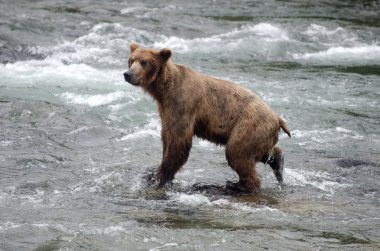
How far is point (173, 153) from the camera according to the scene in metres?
6.94

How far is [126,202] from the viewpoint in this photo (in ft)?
22.1

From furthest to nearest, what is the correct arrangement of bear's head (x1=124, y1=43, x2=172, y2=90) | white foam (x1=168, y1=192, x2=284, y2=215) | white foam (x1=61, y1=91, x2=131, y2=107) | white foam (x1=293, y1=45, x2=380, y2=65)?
white foam (x1=293, y1=45, x2=380, y2=65), white foam (x1=61, y1=91, x2=131, y2=107), bear's head (x1=124, y1=43, x2=172, y2=90), white foam (x1=168, y1=192, x2=284, y2=215)

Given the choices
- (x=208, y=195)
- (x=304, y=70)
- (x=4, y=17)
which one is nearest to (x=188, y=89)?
(x=208, y=195)

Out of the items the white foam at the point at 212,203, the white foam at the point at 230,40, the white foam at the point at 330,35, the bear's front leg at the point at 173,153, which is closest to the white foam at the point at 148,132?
the bear's front leg at the point at 173,153

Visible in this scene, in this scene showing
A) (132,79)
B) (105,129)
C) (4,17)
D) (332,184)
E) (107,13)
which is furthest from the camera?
(107,13)

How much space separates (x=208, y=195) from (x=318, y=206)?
1176 millimetres

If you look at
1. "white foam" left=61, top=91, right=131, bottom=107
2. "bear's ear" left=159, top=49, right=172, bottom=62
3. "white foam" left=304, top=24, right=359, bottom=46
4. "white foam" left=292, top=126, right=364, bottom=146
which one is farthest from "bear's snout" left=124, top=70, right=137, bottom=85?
"white foam" left=304, top=24, right=359, bottom=46

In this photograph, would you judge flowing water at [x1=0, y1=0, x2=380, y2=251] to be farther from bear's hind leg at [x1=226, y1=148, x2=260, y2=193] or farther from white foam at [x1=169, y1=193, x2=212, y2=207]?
bear's hind leg at [x1=226, y1=148, x2=260, y2=193]

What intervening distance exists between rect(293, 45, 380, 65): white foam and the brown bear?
7.38 meters

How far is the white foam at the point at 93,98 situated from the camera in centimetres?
1077

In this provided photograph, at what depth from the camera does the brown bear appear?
6.89 metres

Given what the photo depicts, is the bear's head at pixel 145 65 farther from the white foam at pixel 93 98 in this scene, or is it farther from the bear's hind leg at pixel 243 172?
the white foam at pixel 93 98

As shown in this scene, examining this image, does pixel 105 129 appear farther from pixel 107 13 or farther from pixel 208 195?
pixel 107 13

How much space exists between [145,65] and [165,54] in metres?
0.24
